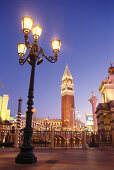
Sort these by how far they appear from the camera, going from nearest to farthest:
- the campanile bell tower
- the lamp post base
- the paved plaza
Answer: the paved plaza < the lamp post base < the campanile bell tower

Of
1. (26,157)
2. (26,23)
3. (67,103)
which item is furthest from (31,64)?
(67,103)

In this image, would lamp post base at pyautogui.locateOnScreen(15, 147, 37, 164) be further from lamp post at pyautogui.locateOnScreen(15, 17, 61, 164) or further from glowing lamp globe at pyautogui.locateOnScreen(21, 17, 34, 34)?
glowing lamp globe at pyautogui.locateOnScreen(21, 17, 34, 34)

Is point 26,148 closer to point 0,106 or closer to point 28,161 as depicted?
point 28,161

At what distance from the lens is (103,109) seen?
1375cm

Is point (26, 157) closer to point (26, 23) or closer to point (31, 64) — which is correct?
point (31, 64)

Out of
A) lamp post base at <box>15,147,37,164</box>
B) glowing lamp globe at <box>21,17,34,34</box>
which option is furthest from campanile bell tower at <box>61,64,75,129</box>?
lamp post base at <box>15,147,37,164</box>

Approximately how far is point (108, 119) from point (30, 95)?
11452mm

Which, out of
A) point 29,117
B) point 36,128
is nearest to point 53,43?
point 29,117

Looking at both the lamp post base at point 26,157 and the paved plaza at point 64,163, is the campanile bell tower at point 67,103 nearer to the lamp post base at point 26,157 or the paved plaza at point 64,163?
the paved plaza at point 64,163

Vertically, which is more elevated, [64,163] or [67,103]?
[67,103]

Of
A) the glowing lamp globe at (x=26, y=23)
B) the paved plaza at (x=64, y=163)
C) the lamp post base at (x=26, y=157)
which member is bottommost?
the paved plaza at (x=64, y=163)

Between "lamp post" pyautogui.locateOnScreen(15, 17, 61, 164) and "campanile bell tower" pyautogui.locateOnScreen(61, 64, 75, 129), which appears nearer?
"lamp post" pyautogui.locateOnScreen(15, 17, 61, 164)

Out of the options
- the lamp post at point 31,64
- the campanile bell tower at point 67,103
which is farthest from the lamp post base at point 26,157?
the campanile bell tower at point 67,103

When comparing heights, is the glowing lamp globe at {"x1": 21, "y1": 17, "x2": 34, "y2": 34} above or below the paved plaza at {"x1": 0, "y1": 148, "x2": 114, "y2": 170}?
above
